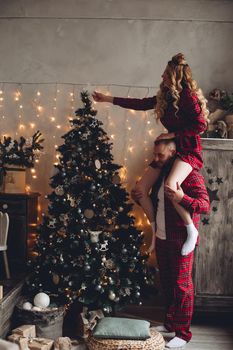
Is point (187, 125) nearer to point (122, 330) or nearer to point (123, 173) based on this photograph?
point (123, 173)

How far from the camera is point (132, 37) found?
506 centimetres

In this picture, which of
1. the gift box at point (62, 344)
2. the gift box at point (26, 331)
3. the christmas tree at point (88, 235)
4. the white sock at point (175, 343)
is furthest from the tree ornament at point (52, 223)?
the white sock at point (175, 343)

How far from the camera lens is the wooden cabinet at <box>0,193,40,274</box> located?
4648 mm

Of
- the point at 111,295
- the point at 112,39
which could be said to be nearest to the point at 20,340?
the point at 111,295

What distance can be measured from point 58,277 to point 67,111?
1815 millimetres

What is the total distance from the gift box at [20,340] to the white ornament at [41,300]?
0.37m

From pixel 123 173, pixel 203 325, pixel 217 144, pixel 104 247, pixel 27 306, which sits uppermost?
pixel 217 144

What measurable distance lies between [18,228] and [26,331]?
3.89ft

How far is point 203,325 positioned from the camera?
4469mm

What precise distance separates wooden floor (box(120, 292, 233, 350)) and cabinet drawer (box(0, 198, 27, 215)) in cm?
145

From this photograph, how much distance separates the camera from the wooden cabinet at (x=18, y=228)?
15.3ft

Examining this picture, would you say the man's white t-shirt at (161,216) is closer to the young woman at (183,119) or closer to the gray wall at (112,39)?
the young woman at (183,119)

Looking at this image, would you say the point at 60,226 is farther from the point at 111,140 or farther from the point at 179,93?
the point at 179,93

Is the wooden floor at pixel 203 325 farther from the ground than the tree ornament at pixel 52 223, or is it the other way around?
the tree ornament at pixel 52 223
